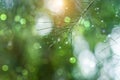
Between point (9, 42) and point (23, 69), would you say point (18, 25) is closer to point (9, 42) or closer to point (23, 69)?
point (9, 42)

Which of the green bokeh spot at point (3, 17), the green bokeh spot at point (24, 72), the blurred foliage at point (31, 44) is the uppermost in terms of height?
the green bokeh spot at point (3, 17)

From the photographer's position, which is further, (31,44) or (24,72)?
(24,72)

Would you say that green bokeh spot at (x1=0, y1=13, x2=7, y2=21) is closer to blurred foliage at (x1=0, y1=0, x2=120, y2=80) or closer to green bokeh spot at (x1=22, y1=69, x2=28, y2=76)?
blurred foliage at (x1=0, y1=0, x2=120, y2=80)

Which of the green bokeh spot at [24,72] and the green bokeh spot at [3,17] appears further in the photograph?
the green bokeh spot at [24,72]

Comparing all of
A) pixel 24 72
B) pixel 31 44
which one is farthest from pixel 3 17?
pixel 24 72

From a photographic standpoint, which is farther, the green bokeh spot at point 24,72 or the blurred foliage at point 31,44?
the green bokeh spot at point 24,72

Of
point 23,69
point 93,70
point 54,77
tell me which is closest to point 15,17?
point 23,69

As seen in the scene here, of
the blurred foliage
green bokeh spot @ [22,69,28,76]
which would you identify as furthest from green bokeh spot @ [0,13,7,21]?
green bokeh spot @ [22,69,28,76]

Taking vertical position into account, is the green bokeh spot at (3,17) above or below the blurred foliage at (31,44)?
above

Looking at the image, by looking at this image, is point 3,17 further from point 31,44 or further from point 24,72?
point 24,72

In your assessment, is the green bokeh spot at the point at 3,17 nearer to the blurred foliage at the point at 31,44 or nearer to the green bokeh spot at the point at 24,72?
the blurred foliage at the point at 31,44

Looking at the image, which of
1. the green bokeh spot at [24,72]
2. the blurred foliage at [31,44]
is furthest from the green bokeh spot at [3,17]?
the green bokeh spot at [24,72]
